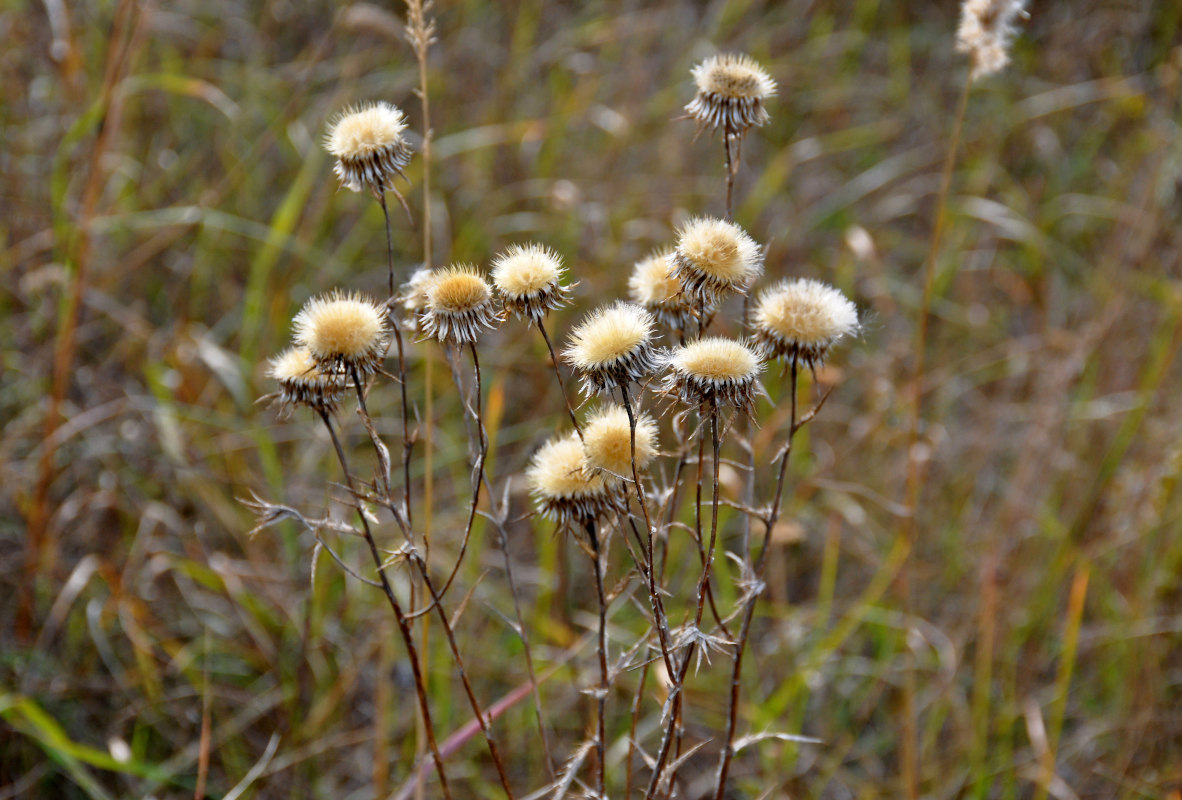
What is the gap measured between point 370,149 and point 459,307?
0.23 m

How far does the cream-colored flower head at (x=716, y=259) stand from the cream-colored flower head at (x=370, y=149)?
0.37 meters

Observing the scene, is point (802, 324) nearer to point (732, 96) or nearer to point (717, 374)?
point (717, 374)

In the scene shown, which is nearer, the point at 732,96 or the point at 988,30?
the point at 732,96

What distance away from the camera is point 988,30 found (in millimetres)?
1572

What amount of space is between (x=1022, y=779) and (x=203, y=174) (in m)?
3.40

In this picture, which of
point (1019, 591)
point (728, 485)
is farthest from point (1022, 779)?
point (728, 485)

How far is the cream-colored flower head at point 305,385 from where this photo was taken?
1.04 m

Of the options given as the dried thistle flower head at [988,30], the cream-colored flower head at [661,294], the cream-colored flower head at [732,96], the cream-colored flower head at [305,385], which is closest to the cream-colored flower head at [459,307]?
the cream-colored flower head at [305,385]

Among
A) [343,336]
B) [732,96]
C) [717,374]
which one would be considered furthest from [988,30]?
[343,336]

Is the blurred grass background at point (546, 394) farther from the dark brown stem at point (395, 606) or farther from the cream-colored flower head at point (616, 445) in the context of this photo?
the cream-colored flower head at point (616, 445)

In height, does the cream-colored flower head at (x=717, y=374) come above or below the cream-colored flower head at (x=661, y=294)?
below

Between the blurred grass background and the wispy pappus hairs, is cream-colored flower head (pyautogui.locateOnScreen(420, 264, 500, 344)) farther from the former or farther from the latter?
the blurred grass background

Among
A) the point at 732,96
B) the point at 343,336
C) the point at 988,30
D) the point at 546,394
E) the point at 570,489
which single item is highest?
the point at 546,394

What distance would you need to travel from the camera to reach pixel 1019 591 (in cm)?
265
